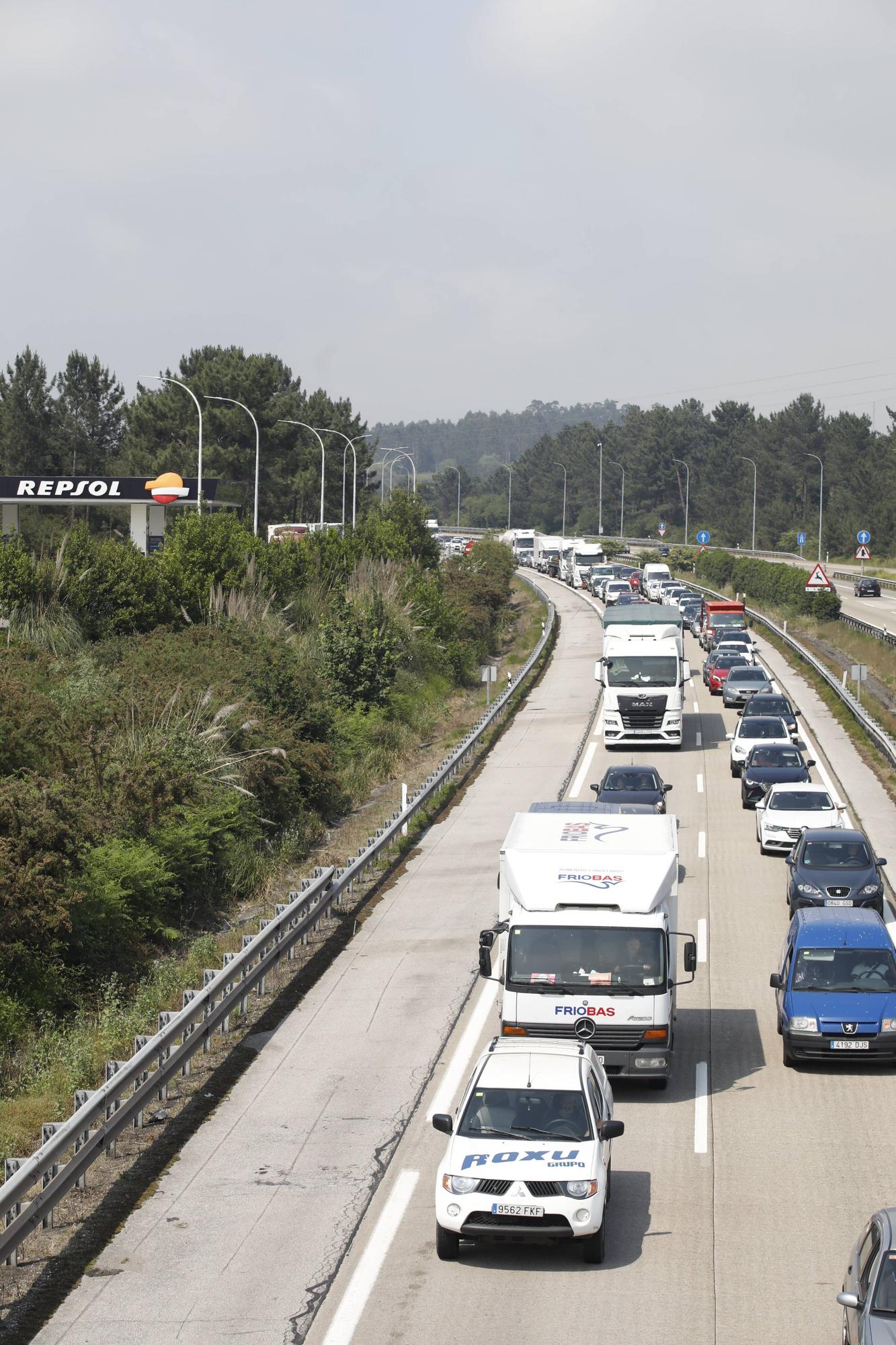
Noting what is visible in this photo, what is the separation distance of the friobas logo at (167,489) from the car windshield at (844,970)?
42693mm

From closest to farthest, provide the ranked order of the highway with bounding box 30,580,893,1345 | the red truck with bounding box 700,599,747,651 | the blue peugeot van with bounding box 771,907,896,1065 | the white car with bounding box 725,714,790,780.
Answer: the highway with bounding box 30,580,893,1345
the blue peugeot van with bounding box 771,907,896,1065
the white car with bounding box 725,714,790,780
the red truck with bounding box 700,599,747,651

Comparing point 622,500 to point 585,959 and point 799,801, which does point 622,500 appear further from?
point 585,959

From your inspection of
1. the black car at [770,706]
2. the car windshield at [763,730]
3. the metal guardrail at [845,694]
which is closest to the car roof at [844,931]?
the car windshield at [763,730]

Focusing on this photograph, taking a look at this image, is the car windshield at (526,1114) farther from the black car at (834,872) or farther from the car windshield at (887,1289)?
the black car at (834,872)

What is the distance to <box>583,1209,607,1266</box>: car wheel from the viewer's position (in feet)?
39.8

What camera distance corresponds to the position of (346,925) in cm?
2433

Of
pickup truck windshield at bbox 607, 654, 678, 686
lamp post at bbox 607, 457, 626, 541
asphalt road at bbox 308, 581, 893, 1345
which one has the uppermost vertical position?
lamp post at bbox 607, 457, 626, 541

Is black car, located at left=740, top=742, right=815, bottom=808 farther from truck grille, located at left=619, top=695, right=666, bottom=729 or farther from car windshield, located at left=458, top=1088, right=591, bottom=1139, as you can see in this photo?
car windshield, located at left=458, top=1088, right=591, bottom=1139

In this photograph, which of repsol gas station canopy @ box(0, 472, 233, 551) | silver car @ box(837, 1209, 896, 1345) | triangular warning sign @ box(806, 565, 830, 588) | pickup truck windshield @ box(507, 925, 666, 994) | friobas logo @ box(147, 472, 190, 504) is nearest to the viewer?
silver car @ box(837, 1209, 896, 1345)

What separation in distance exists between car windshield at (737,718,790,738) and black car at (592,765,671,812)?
5.70 meters

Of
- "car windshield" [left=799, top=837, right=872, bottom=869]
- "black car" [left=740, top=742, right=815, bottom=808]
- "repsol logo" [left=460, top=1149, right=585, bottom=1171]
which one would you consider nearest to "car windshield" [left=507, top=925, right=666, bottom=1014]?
"repsol logo" [left=460, top=1149, right=585, bottom=1171]

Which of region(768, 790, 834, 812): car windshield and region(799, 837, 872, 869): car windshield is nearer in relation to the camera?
region(799, 837, 872, 869): car windshield

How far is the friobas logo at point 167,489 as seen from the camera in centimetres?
5697

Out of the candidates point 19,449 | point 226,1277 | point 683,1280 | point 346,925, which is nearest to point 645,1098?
point 683,1280
